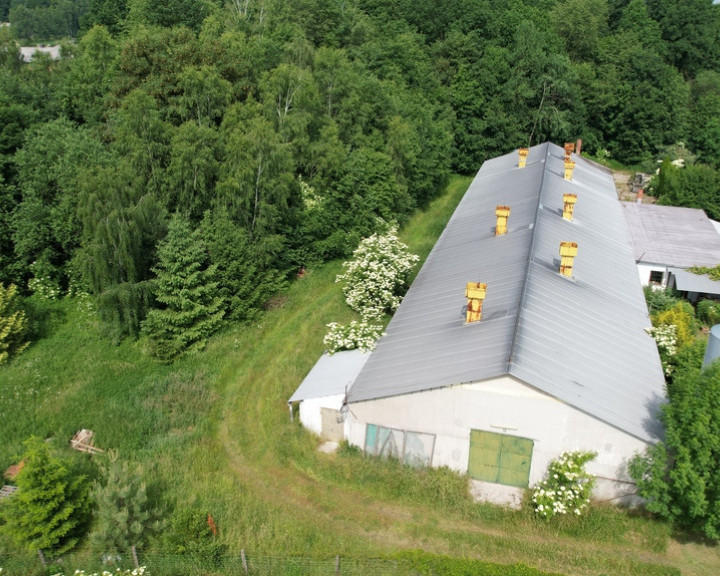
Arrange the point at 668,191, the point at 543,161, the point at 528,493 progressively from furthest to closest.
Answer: the point at 668,191 → the point at 543,161 → the point at 528,493

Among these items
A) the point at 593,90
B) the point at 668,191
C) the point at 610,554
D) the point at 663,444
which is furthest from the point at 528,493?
the point at 593,90

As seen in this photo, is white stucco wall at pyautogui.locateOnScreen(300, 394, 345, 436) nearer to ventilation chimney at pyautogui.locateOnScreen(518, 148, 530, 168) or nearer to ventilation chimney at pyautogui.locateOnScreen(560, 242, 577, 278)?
ventilation chimney at pyautogui.locateOnScreen(560, 242, 577, 278)

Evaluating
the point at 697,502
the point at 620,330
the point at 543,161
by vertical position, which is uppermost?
the point at 543,161

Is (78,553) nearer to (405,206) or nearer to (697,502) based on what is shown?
(697,502)

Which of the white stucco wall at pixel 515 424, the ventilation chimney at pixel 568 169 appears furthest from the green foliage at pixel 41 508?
the ventilation chimney at pixel 568 169

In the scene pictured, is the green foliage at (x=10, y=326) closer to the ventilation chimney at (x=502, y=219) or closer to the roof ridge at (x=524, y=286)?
the roof ridge at (x=524, y=286)

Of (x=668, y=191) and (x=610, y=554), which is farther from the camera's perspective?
(x=668, y=191)

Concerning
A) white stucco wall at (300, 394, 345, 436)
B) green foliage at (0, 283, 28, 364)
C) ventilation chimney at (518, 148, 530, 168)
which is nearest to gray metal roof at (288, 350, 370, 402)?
white stucco wall at (300, 394, 345, 436)

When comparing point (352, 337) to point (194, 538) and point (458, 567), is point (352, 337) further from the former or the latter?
point (458, 567)

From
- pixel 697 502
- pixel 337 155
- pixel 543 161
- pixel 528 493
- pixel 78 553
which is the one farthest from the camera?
pixel 543 161
